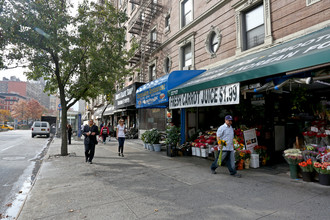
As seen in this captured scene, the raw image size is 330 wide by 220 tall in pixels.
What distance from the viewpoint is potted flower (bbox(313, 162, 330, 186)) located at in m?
4.53

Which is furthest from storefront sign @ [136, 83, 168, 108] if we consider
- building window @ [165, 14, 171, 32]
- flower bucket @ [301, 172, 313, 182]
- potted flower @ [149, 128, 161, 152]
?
flower bucket @ [301, 172, 313, 182]

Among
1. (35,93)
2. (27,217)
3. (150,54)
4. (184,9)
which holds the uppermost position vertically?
(35,93)

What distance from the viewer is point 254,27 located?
27.6 feet

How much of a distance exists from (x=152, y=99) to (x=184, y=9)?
22.6 ft

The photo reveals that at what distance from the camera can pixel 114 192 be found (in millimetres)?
4594

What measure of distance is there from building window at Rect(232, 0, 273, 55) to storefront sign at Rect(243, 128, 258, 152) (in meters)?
3.48

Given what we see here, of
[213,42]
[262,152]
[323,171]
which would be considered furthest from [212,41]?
[323,171]

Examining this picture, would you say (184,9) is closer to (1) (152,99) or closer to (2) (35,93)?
(1) (152,99)

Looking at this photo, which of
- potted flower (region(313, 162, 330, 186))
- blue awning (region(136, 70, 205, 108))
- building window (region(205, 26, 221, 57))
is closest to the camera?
potted flower (region(313, 162, 330, 186))

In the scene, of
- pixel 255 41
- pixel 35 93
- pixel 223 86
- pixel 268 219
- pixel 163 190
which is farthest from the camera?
pixel 35 93

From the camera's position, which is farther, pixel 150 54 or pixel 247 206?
pixel 150 54

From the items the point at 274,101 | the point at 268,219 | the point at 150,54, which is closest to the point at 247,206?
the point at 268,219

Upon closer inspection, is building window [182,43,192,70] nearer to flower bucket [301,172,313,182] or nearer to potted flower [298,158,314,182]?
potted flower [298,158,314,182]

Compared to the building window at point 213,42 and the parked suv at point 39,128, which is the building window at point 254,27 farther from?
the parked suv at point 39,128
